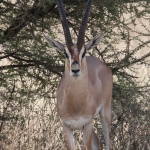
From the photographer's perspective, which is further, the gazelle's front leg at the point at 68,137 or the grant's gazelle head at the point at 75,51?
the gazelle's front leg at the point at 68,137

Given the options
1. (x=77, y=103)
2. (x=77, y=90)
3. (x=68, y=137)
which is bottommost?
(x=68, y=137)

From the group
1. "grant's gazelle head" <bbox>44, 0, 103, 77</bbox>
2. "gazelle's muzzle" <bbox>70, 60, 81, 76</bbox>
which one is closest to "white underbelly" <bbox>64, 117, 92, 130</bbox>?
"grant's gazelle head" <bbox>44, 0, 103, 77</bbox>

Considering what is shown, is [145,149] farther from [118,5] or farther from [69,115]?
[118,5]

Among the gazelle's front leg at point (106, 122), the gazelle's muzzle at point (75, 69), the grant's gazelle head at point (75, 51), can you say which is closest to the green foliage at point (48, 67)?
the gazelle's front leg at point (106, 122)

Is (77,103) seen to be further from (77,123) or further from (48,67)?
(48,67)

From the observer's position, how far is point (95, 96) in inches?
254

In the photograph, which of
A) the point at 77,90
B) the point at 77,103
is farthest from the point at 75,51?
the point at 77,103

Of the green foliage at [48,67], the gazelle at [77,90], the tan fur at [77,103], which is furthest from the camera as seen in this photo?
the green foliage at [48,67]

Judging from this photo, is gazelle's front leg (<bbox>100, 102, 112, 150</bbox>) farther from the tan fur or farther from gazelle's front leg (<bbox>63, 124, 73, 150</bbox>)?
gazelle's front leg (<bbox>63, 124, 73, 150</bbox>)

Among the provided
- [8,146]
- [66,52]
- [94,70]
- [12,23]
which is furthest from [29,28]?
[8,146]

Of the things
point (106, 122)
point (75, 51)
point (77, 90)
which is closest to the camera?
point (75, 51)

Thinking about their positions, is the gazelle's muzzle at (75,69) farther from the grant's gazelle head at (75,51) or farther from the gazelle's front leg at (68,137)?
the gazelle's front leg at (68,137)

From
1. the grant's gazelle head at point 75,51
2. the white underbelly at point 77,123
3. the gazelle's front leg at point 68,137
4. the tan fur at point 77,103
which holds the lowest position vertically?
the gazelle's front leg at point 68,137

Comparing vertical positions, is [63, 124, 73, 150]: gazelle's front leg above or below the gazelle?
below
